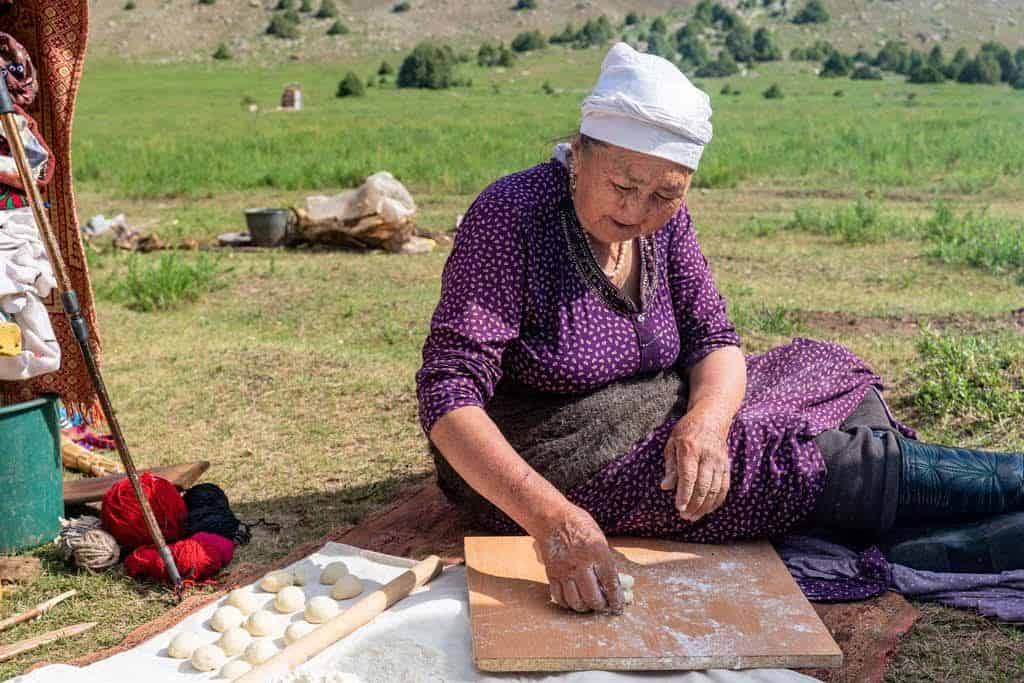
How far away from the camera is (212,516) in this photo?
3455 millimetres

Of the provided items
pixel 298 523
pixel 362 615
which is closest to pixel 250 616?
pixel 362 615

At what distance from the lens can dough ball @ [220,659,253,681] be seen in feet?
8.19

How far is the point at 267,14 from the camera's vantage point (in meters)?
48.4

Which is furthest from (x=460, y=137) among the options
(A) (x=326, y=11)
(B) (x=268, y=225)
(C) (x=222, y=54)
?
(A) (x=326, y=11)

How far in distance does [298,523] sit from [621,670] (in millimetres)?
1568

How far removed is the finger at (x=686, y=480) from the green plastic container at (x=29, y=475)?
190cm

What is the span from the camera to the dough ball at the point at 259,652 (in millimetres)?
2570

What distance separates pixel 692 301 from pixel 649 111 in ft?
2.41

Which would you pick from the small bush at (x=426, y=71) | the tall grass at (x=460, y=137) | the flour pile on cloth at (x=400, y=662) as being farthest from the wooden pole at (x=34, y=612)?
the small bush at (x=426, y=71)

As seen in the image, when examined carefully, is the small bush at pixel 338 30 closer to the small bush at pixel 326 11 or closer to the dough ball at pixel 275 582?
the small bush at pixel 326 11

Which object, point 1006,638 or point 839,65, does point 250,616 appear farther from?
point 839,65

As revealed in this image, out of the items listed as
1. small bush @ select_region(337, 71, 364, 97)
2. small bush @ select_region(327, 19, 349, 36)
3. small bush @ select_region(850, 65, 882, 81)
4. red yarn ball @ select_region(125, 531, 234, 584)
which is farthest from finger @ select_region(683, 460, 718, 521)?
small bush @ select_region(327, 19, 349, 36)

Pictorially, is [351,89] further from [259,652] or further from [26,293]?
[259,652]

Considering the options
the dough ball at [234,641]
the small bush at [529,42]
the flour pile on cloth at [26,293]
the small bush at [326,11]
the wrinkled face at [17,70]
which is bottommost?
the small bush at [529,42]
